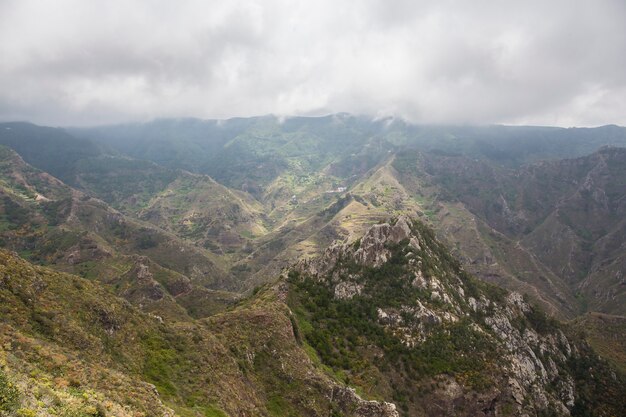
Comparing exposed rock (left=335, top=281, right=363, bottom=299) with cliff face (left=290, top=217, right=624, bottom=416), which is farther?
exposed rock (left=335, top=281, right=363, bottom=299)

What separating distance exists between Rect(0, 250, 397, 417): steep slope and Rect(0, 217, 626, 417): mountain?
24cm

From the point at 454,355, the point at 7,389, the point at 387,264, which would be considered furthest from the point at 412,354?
the point at 7,389

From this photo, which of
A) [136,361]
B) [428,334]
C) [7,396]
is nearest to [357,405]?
[136,361]

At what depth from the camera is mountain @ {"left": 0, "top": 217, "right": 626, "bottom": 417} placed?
4697 centimetres

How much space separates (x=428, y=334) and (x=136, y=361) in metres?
87.6

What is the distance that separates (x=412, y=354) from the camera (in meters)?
114

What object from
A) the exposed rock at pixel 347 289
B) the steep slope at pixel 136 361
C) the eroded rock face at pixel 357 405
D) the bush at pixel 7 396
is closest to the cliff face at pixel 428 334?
the exposed rock at pixel 347 289

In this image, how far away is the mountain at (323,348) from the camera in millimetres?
46969

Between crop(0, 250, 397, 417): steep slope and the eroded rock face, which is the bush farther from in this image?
the eroded rock face

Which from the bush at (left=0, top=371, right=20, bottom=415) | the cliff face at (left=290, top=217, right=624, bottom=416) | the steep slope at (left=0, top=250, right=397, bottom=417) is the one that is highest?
the bush at (left=0, top=371, right=20, bottom=415)

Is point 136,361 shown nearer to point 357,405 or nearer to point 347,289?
point 357,405

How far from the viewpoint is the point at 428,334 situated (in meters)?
121

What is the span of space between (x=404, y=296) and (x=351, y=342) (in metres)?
27.6

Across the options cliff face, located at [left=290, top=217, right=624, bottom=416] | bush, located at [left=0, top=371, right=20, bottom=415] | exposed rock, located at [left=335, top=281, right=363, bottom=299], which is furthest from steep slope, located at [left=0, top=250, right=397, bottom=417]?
exposed rock, located at [left=335, top=281, right=363, bottom=299]
